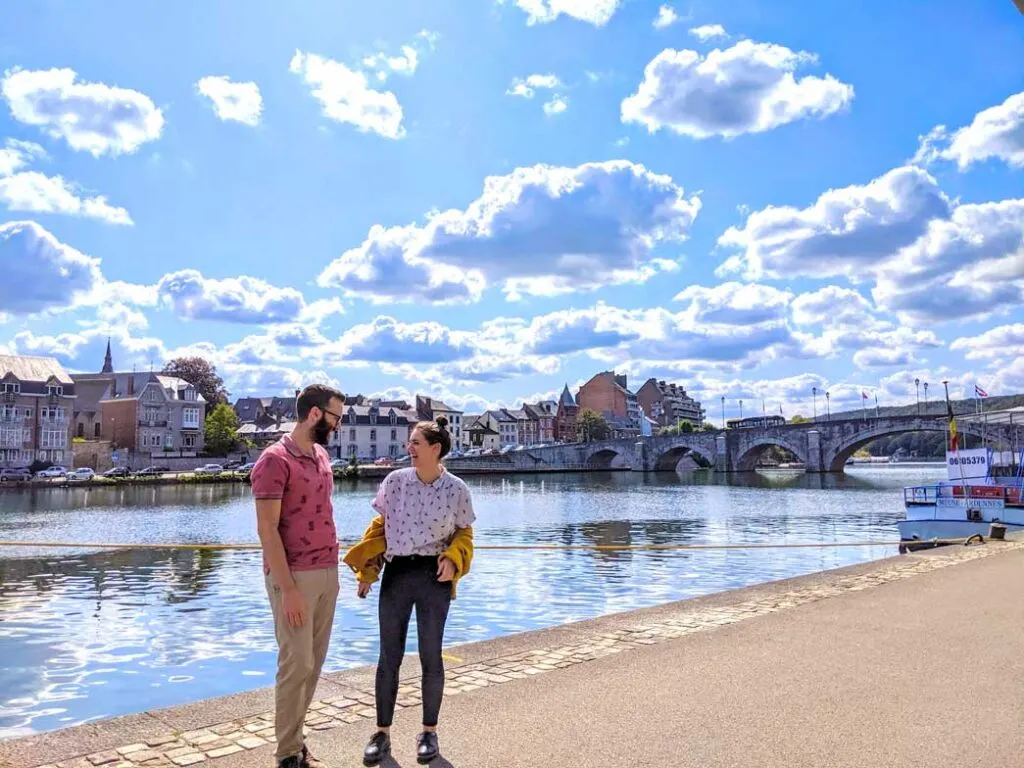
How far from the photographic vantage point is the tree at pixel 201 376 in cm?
9800

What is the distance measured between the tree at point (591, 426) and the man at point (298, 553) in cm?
13622

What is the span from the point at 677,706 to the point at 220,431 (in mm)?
86921

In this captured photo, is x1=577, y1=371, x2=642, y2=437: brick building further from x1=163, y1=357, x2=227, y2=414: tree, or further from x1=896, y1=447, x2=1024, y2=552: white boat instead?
x1=896, y1=447, x2=1024, y2=552: white boat

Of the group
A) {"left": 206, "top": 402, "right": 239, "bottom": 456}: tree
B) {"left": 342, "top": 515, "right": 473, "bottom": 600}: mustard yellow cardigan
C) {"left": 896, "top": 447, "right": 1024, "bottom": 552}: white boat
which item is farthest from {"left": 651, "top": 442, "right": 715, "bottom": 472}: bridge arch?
{"left": 342, "top": 515, "right": 473, "bottom": 600}: mustard yellow cardigan

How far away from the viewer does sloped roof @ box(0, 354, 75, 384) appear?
75.2 m

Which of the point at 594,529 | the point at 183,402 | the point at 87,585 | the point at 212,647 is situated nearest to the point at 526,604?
the point at 212,647

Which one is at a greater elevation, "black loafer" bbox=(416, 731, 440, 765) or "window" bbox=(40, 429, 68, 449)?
"window" bbox=(40, 429, 68, 449)

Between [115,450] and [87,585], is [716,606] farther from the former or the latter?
[115,450]

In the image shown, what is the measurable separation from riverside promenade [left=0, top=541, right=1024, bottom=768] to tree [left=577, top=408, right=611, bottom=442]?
132895 mm

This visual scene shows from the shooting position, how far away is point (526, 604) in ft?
45.5

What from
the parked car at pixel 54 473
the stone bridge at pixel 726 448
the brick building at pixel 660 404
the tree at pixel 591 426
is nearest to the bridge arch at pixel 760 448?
the stone bridge at pixel 726 448

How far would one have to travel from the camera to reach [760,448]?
99.9 metres

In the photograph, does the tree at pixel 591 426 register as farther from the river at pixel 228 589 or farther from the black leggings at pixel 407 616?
the black leggings at pixel 407 616

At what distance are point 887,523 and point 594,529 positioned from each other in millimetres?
12371
